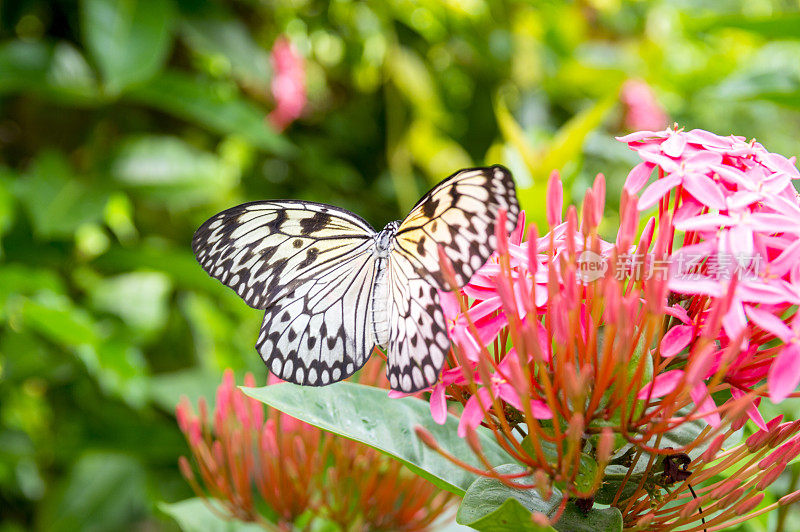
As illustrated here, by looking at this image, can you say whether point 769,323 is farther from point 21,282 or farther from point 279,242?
point 21,282

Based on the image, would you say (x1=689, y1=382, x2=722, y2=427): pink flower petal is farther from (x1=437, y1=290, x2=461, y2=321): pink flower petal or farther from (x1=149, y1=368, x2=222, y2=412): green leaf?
(x1=149, y1=368, x2=222, y2=412): green leaf

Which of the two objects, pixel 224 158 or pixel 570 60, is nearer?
pixel 224 158

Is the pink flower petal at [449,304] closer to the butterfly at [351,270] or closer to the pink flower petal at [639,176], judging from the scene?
the butterfly at [351,270]

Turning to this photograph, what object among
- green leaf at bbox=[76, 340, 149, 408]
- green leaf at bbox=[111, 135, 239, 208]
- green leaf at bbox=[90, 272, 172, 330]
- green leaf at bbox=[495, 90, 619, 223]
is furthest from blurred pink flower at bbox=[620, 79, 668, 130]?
green leaf at bbox=[76, 340, 149, 408]

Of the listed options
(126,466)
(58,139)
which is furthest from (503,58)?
(126,466)

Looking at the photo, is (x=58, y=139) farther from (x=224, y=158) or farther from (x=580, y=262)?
(x=580, y=262)

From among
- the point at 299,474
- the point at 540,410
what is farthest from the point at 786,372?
the point at 299,474
